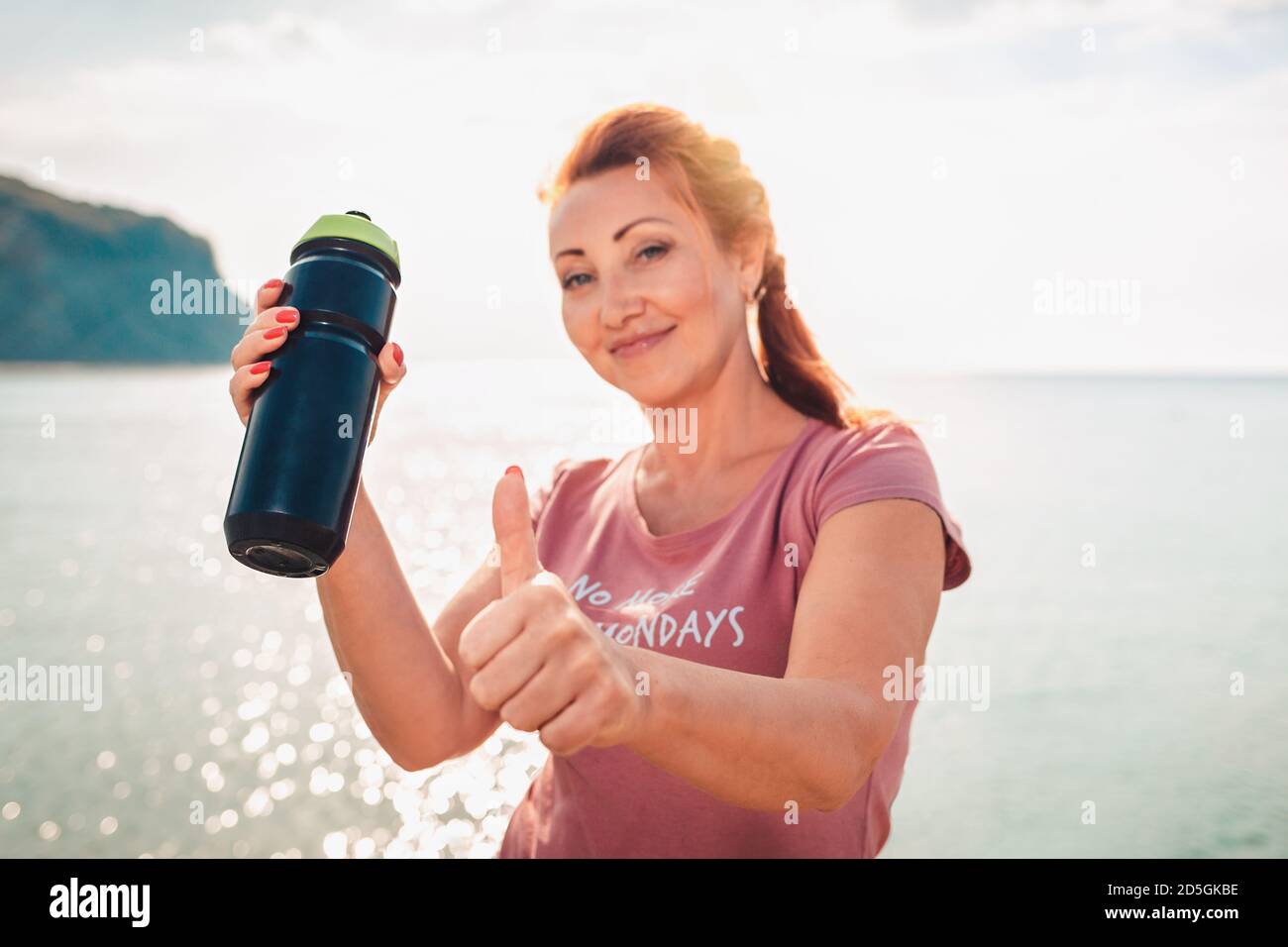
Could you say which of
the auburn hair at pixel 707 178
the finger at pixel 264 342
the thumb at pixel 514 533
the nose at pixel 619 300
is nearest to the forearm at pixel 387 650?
the finger at pixel 264 342

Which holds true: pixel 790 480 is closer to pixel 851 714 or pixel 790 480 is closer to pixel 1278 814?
pixel 851 714

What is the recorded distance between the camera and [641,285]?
7.41ft

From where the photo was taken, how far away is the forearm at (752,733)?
4.16 ft

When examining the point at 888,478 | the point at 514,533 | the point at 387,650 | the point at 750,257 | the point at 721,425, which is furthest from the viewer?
the point at 750,257

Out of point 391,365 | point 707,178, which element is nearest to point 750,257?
point 707,178

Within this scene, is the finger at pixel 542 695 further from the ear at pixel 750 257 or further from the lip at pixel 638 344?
the ear at pixel 750 257

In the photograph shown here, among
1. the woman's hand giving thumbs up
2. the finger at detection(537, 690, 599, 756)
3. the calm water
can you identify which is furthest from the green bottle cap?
the calm water

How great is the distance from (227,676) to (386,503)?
17.1 meters

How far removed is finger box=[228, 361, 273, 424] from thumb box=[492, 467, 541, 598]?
38cm

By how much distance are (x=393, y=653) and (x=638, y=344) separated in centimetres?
89

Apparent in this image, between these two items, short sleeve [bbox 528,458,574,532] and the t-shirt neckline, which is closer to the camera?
the t-shirt neckline

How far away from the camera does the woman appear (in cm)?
130

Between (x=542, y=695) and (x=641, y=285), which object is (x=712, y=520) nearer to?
(x=641, y=285)

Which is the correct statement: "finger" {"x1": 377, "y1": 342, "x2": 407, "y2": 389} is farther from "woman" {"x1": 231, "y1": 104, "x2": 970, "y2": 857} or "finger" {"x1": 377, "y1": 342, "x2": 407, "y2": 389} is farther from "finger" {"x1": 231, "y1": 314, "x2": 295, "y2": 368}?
"finger" {"x1": 231, "y1": 314, "x2": 295, "y2": 368}
